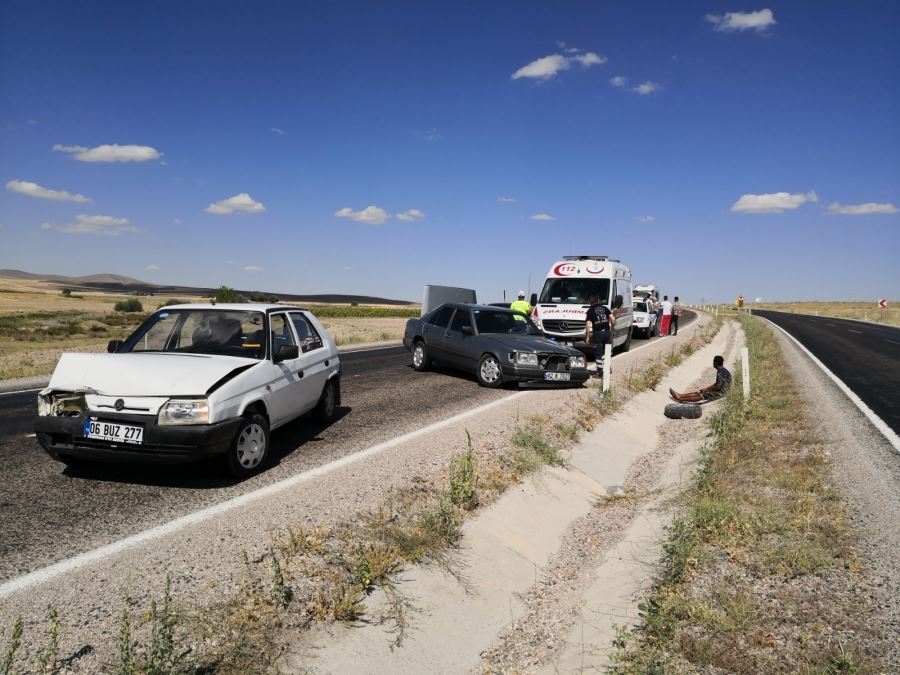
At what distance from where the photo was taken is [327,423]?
853cm

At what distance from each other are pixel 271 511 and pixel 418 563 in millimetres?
1351

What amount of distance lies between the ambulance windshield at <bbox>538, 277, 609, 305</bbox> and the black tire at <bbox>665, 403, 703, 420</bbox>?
5158mm

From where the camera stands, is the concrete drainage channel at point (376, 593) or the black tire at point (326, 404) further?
the black tire at point (326, 404)

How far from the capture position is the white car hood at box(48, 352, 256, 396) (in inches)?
205

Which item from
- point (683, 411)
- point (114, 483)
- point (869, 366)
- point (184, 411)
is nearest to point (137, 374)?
point (184, 411)

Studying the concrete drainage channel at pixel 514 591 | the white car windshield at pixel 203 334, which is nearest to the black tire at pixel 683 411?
the concrete drainage channel at pixel 514 591

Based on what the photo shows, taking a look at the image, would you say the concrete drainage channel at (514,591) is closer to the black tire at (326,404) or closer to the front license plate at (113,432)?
the front license plate at (113,432)

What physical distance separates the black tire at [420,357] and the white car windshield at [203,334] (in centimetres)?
735

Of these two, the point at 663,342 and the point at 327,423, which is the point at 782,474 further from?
the point at 663,342

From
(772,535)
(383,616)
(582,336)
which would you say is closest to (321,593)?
(383,616)

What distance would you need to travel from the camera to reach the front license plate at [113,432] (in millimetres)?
5070

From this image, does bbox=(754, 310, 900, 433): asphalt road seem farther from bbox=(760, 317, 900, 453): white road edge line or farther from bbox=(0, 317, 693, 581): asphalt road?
bbox=(0, 317, 693, 581): asphalt road

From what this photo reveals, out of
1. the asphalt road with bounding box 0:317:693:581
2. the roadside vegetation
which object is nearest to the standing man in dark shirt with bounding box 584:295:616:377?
the asphalt road with bounding box 0:317:693:581

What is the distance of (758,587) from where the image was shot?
4203 millimetres
